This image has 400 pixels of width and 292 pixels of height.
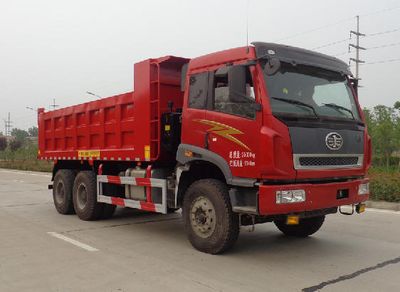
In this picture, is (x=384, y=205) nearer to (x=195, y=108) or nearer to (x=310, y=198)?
(x=310, y=198)

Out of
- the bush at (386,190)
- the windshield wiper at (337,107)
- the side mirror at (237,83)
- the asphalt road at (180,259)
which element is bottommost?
the asphalt road at (180,259)

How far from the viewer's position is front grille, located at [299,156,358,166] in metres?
5.64

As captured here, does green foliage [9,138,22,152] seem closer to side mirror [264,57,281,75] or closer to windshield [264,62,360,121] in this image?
windshield [264,62,360,121]

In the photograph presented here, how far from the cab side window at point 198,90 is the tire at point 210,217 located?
1.07 metres

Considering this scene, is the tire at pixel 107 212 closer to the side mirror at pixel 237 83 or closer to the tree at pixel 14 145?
the side mirror at pixel 237 83

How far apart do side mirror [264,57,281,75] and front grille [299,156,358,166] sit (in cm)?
109

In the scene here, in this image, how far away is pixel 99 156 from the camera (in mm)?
8922

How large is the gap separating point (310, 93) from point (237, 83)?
1046mm

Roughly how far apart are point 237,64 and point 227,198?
5.61 feet

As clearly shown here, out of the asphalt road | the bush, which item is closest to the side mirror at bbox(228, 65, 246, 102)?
the asphalt road

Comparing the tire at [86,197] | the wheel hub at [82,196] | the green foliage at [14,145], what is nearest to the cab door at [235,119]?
the tire at [86,197]

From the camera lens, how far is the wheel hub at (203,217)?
6.18m

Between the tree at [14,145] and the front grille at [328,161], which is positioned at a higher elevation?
the tree at [14,145]

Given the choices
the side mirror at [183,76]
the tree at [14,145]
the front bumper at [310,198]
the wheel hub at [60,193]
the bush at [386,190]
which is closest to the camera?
the front bumper at [310,198]
